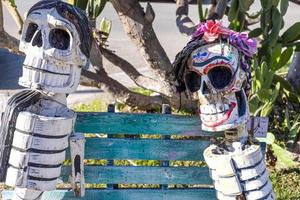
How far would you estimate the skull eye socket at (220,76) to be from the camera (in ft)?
9.95

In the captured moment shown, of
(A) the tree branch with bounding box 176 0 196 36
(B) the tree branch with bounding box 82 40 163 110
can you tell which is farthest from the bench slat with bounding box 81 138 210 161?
(A) the tree branch with bounding box 176 0 196 36

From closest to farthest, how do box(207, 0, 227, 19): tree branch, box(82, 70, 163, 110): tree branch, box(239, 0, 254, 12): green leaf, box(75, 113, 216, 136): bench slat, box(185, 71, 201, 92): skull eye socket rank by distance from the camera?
1. box(185, 71, 201, 92): skull eye socket
2. box(75, 113, 216, 136): bench slat
3. box(239, 0, 254, 12): green leaf
4. box(207, 0, 227, 19): tree branch
5. box(82, 70, 163, 110): tree branch

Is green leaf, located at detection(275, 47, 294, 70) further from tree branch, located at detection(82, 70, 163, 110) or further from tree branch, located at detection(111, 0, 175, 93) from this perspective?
tree branch, located at detection(82, 70, 163, 110)

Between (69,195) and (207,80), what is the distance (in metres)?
0.98

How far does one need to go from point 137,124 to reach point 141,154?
0.16 metres

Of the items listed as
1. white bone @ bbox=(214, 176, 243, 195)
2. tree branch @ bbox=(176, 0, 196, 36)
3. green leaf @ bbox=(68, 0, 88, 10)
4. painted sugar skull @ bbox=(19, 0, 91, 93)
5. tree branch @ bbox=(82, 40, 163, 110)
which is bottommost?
tree branch @ bbox=(82, 40, 163, 110)

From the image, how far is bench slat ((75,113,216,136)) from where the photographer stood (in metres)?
3.43

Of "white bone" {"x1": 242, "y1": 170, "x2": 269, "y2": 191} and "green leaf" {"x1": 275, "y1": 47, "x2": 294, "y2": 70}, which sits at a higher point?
"green leaf" {"x1": 275, "y1": 47, "x2": 294, "y2": 70}

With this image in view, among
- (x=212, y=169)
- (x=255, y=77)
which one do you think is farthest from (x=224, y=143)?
(x=255, y=77)

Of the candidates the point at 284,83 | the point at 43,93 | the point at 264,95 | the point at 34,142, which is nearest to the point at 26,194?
the point at 34,142

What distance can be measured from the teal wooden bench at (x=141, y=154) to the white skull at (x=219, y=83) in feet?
1.37

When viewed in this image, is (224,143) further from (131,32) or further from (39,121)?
(131,32)

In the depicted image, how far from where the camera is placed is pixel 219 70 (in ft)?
10.00

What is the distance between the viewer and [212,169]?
3.12m
